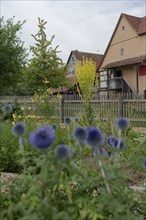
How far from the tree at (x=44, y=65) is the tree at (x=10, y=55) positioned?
2.92 metres

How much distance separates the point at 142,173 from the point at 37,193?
3.37m

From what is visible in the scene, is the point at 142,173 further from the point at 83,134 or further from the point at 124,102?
the point at 124,102

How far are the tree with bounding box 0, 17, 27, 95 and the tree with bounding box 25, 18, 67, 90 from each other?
2.92m

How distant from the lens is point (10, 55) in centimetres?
2275

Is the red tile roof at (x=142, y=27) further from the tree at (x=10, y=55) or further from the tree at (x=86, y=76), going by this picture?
the tree at (x=86, y=76)

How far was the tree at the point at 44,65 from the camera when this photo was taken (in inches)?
1054

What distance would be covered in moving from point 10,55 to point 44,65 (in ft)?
16.0

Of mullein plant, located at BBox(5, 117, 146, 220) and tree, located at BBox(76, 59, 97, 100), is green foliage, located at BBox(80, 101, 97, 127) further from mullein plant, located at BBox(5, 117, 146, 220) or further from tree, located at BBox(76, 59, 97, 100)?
mullein plant, located at BBox(5, 117, 146, 220)

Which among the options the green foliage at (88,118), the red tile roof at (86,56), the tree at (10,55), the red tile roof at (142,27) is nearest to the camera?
the green foliage at (88,118)

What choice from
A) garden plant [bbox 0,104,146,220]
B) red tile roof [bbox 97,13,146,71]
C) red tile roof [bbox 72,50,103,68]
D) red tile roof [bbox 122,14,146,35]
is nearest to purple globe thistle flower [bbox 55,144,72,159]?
garden plant [bbox 0,104,146,220]

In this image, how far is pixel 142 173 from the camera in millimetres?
4949

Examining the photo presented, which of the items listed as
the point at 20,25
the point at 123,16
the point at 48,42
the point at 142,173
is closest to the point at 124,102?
the point at 142,173

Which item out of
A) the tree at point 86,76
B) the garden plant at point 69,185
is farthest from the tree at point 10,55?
the garden plant at point 69,185

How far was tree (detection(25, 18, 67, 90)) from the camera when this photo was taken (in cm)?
2678
